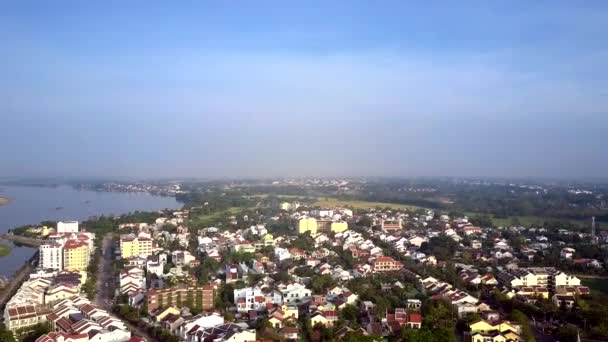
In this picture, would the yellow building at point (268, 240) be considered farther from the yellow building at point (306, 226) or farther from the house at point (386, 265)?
the house at point (386, 265)

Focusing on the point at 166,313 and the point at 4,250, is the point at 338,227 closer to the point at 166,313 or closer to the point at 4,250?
the point at 4,250

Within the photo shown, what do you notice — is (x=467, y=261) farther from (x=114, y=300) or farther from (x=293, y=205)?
(x=293, y=205)

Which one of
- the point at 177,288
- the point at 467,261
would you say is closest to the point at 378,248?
the point at 467,261

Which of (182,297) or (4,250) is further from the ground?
(182,297)

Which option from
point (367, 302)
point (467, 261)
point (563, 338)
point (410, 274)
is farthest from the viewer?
point (467, 261)

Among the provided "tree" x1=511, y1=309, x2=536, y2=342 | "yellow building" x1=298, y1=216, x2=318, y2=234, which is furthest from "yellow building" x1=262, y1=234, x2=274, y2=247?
"tree" x1=511, y1=309, x2=536, y2=342

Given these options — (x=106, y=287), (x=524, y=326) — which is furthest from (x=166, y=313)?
(x=524, y=326)
